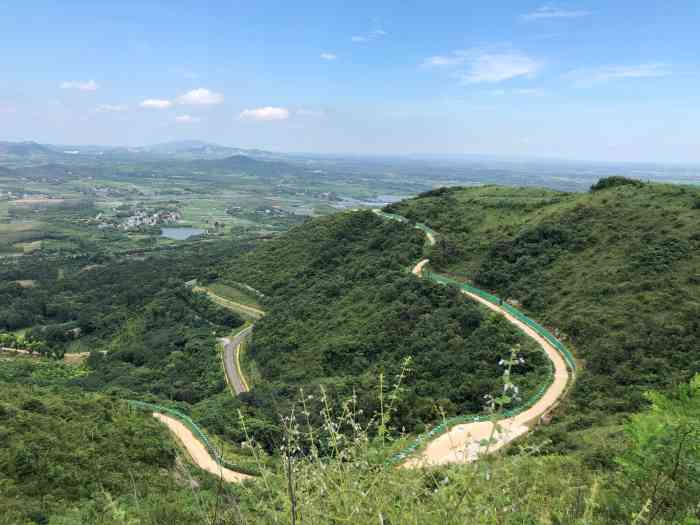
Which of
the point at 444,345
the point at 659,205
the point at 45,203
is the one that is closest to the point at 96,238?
the point at 45,203

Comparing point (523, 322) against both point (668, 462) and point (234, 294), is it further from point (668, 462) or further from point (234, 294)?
point (234, 294)

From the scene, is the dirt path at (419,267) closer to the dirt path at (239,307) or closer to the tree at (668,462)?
the dirt path at (239,307)

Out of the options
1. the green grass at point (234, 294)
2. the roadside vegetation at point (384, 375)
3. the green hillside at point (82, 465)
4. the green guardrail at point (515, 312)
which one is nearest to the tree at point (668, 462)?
the roadside vegetation at point (384, 375)

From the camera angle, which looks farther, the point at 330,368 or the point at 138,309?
the point at 138,309

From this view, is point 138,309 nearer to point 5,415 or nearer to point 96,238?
point 5,415

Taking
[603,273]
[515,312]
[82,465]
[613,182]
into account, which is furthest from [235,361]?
[613,182]

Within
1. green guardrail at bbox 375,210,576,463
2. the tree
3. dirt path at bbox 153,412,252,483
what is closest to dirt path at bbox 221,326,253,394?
dirt path at bbox 153,412,252,483
